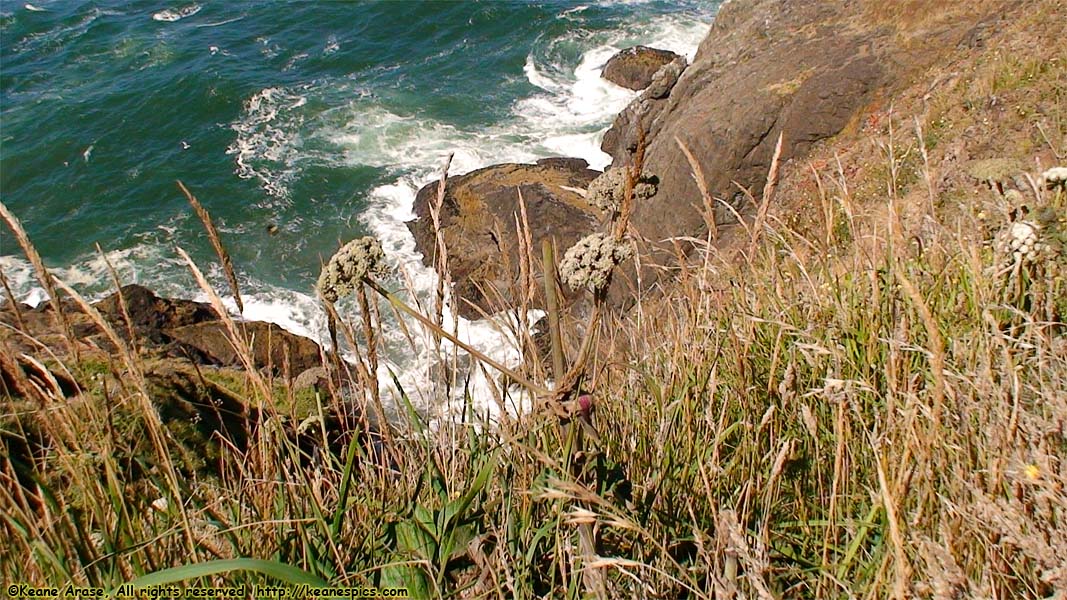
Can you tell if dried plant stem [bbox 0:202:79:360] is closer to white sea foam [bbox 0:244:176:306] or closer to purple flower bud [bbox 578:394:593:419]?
purple flower bud [bbox 578:394:593:419]

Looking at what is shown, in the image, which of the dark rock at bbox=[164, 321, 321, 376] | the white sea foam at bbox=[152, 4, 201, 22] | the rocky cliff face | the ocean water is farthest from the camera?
the white sea foam at bbox=[152, 4, 201, 22]

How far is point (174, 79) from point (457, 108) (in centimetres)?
1131

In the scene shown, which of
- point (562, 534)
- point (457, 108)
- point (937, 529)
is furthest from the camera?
point (457, 108)

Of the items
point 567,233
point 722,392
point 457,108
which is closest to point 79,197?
point 457,108

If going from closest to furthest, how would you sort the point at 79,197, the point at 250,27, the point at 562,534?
the point at 562,534, the point at 79,197, the point at 250,27

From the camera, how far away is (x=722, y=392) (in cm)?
280

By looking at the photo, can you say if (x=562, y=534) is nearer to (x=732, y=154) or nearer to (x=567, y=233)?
(x=732, y=154)

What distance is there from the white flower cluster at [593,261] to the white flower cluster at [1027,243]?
145 cm

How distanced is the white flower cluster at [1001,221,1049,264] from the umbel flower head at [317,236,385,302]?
73.6 inches

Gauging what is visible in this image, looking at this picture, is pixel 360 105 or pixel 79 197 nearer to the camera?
pixel 79 197

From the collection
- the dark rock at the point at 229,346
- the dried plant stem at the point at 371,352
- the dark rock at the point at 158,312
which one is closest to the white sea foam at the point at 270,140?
the dark rock at the point at 158,312

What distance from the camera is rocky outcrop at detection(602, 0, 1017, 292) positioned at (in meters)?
14.2

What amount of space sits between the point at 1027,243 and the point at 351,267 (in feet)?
6.49

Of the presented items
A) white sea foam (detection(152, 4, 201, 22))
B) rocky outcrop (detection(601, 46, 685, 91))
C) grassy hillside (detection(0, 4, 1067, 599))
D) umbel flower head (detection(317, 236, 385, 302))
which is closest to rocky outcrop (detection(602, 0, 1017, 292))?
grassy hillside (detection(0, 4, 1067, 599))
